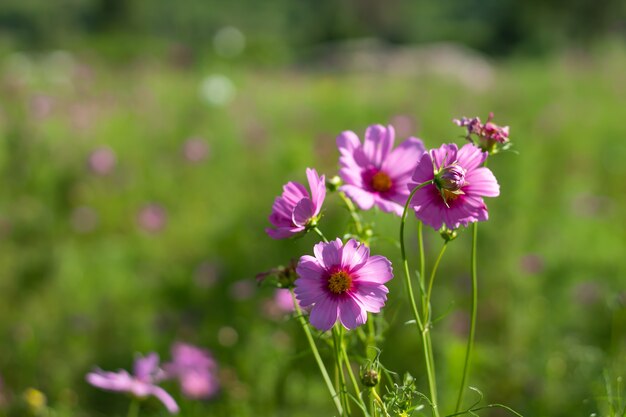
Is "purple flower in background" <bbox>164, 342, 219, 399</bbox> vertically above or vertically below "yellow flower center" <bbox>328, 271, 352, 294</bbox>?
below

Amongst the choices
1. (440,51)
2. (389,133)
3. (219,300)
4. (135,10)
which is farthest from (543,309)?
(135,10)

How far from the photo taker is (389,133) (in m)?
1.02

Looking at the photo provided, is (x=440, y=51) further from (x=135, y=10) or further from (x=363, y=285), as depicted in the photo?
(x=135, y=10)

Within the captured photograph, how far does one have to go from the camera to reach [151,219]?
3402 mm

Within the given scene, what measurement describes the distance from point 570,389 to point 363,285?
1.44 metres

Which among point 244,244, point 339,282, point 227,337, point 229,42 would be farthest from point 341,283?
point 229,42

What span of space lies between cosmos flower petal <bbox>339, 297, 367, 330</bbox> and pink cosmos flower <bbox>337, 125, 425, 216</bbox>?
205 millimetres

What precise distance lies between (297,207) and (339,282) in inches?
3.8

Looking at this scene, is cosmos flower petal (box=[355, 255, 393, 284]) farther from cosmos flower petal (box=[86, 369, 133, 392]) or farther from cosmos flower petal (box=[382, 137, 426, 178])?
cosmos flower petal (box=[86, 369, 133, 392])

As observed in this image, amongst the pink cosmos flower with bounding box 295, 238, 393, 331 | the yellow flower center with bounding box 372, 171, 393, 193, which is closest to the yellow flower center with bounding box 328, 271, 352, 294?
the pink cosmos flower with bounding box 295, 238, 393, 331

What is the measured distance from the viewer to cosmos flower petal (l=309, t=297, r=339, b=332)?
0.76m

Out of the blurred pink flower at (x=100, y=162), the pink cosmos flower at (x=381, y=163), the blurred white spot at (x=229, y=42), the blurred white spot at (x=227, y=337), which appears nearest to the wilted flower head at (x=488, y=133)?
the pink cosmos flower at (x=381, y=163)

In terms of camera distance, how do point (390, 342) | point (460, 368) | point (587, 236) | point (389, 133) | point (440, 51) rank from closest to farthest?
point (389, 133) < point (460, 368) < point (390, 342) < point (587, 236) < point (440, 51)

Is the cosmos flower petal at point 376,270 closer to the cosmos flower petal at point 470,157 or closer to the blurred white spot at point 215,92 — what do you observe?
the cosmos flower petal at point 470,157
